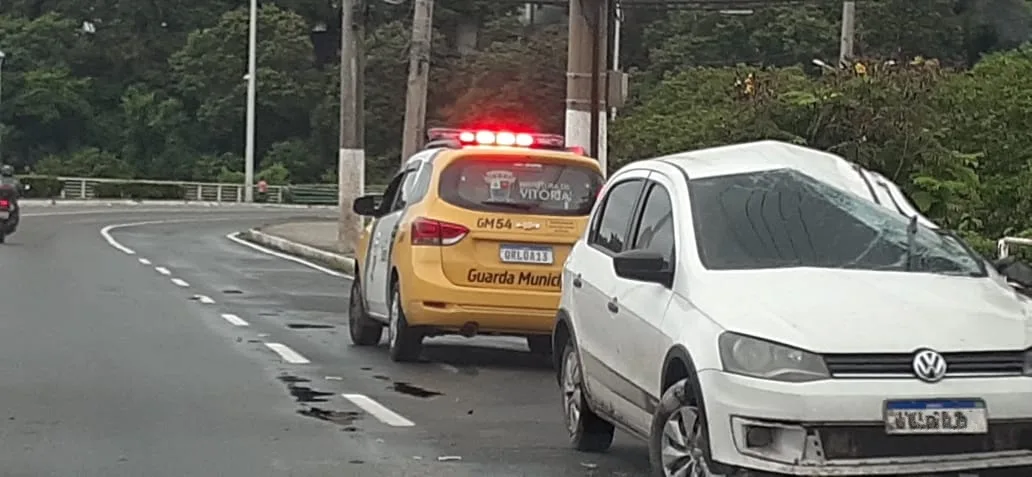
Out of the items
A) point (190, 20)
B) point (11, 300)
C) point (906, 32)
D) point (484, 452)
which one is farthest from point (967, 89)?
point (190, 20)

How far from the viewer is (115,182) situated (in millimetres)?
77562

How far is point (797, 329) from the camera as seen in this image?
737cm

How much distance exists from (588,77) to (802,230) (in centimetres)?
1370

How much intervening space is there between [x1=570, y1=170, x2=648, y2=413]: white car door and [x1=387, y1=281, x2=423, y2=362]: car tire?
4062 millimetres

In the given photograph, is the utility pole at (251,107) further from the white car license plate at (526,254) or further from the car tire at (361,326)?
the white car license plate at (526,254)

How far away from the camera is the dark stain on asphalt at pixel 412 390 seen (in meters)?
12.5

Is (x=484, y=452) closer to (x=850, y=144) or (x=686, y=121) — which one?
(x=850, y=144)

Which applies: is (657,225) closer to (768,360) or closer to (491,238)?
(768,360)

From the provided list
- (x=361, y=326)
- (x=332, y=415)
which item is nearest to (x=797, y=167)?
(x=332, y=415)

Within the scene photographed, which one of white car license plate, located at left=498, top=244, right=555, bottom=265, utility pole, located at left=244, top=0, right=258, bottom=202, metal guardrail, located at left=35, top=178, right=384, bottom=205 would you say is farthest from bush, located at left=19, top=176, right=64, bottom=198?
white car license plate, located at left=498, top=244, right=555, bottom=265

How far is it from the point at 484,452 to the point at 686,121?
74.3 ft

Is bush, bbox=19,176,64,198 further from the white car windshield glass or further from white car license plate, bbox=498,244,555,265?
the white car windshield glass

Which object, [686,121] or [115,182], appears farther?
[115,182]

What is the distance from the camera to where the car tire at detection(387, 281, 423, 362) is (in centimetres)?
1410
